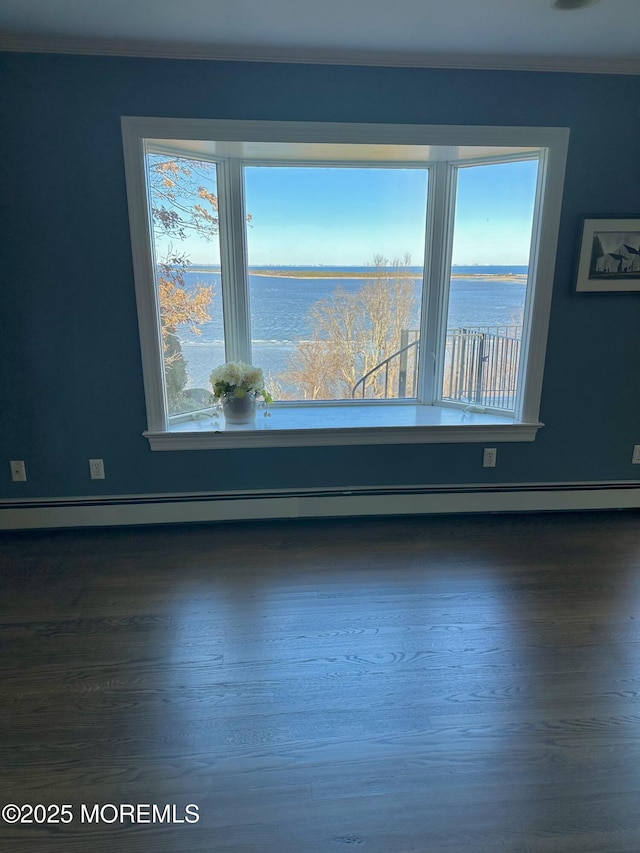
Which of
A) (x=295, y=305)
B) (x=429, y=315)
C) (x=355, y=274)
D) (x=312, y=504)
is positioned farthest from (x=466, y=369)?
(x=312, y=504)

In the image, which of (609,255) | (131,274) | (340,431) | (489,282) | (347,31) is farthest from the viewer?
(489,282)

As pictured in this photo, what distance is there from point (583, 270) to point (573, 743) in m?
2.27

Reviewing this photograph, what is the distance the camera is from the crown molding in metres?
2.30

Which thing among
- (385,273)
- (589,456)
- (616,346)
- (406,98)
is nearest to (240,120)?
(406,98)

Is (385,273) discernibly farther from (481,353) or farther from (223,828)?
(223,828)

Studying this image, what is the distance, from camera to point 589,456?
119 inches

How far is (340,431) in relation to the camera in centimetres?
286

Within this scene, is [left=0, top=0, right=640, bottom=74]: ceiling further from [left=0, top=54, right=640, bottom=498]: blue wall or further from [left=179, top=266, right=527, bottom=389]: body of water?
[left=179, top=266, right=527, bottom=389]: body of water

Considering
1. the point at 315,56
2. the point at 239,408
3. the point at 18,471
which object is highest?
the point at 315,56

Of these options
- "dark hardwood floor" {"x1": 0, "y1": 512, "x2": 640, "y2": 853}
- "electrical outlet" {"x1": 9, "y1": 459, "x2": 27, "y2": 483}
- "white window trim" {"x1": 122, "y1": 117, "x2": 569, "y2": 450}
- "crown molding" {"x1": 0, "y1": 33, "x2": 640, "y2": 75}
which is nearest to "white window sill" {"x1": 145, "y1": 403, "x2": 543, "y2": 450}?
"white window trim" {"x1": 122, "y1": 117, "x2": 569, "y2": 450}

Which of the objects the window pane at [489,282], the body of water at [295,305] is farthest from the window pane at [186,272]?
the window pane at [489,282]

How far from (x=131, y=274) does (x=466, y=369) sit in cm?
200

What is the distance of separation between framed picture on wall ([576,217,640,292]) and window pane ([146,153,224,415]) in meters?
2.03

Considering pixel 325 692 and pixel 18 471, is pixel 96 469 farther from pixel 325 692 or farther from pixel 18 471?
pixel 325 692
